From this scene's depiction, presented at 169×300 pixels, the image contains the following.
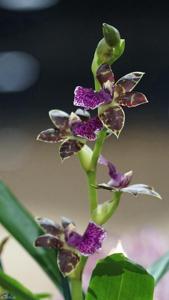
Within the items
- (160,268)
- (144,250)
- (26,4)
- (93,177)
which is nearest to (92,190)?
(93,177)

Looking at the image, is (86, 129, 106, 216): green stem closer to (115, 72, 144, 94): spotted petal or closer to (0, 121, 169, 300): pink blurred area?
(115, 72, 144, 94): spotted petal

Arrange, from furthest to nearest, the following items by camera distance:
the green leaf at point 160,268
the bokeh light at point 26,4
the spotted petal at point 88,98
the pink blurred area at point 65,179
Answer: the bokeh light at point 26,4 → the pink blurred area at point 65,179 → the green leaf at point 160,268 → the spotted petal at point 88,98

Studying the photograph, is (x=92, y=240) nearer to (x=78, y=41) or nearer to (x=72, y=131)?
(x=72, y=131)

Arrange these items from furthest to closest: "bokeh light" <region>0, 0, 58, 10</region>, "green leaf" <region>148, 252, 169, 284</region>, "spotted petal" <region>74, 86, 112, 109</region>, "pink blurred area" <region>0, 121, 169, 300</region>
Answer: "bokeh light" <region>0, 0, 58, 10</region>, "pink blurred area" <region>0, 121, 169, 300</region>, "green leaf" <region>148, 252, 169, 284</region>, "spotted petal" <region>74, 86, 112, 109</region>

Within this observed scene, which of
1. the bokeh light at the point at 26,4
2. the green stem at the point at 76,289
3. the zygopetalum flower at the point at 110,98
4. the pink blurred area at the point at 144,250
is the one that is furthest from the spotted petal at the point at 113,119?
the bokeh light at the point at 26,4

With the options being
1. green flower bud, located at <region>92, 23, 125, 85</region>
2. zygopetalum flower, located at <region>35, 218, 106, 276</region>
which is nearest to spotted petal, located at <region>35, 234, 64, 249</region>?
zygopetalum flower, located at <region>35, 218, 106, 276</region>

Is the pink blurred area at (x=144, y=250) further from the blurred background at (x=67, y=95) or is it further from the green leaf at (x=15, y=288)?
the blurred background at (x=67, y=95)
